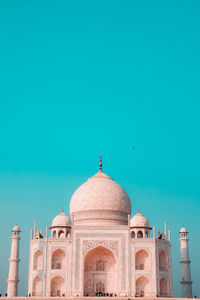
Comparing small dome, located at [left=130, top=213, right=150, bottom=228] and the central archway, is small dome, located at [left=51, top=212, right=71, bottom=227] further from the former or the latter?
small dome, located at [left=130, top=213, right=150, bottom=228]

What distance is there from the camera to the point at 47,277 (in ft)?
95.0

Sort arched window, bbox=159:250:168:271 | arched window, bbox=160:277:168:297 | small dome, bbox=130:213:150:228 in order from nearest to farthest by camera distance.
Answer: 1. arched window, bbox=160:277:168:297
2. arched window, bbox=159:250:168:271
3. small dome, bbox=130:213:150:228

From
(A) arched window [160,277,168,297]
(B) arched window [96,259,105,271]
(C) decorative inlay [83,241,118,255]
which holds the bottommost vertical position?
(A) arched window [160,277,168,297]

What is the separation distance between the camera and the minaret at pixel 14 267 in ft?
99.2

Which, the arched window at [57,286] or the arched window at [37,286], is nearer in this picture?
the arched window at [57,286]

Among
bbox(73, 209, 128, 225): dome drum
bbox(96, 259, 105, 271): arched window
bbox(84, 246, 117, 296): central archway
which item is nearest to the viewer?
bbox(84, 246, 117, 296): central archway

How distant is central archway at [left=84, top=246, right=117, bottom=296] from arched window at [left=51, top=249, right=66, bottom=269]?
Result: 144 centimetres

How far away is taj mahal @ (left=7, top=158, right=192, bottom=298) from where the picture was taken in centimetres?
2884

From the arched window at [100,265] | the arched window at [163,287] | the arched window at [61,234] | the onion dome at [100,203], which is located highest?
the onion dome at [100,203]

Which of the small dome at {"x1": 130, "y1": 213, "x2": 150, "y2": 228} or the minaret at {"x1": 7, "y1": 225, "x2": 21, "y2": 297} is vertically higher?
the small dome at {"x1": 130, "y1": 213, "x2": 150, "y2": 228}

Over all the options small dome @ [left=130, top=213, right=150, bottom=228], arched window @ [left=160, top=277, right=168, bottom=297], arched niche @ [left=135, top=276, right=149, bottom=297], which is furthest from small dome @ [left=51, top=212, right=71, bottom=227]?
arched window @ [left=160, top=277, right=168, bottom=297]

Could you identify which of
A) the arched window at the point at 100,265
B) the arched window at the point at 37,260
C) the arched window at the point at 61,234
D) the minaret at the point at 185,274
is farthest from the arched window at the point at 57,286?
the minaret at the point at 185,274

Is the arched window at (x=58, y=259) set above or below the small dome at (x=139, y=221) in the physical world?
below

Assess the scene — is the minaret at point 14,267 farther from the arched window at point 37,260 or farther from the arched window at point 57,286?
the arched window at point 57,286
